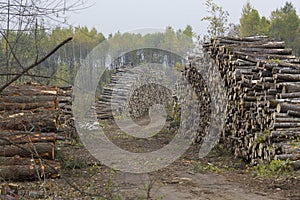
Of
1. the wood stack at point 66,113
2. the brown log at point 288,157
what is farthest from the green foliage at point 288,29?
the brown log at point 288,157

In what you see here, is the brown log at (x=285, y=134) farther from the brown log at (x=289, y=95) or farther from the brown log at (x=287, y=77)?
the brown log at (x=287, y=77)

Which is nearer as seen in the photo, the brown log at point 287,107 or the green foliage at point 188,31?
the brown log at point 287,107

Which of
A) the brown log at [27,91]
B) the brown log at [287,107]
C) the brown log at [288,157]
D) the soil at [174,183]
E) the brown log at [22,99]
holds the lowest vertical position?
the soil at [174,183]

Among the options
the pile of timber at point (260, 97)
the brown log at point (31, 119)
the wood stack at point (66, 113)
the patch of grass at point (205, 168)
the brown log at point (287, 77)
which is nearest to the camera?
the brown log at point (31, 119)

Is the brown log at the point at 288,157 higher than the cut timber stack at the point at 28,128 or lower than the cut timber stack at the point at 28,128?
lower

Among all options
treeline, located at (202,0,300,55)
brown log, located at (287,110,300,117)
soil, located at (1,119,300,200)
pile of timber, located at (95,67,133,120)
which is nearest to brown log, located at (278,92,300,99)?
brown log, located at (287,110,300,117)

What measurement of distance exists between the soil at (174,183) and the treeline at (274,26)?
3369 cm

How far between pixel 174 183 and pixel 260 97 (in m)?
2.93

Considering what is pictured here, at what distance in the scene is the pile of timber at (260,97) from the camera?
8.36 meters

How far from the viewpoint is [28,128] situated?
758 centimetres

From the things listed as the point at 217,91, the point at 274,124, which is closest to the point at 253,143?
the point at 274,124

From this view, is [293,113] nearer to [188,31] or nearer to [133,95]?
[133,95]

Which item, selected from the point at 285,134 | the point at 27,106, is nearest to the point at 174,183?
the point at 285,134

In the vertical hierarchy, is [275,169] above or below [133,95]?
below
